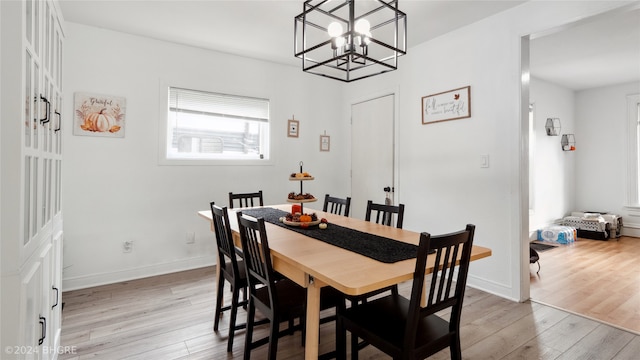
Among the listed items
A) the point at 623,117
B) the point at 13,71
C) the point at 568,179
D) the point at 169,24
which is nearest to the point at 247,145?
the point at 169,24

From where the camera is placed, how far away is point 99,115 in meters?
3.12

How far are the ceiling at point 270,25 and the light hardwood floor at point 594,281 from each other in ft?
7.42

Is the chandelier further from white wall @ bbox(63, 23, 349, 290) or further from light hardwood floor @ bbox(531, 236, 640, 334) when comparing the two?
light hardwood floor @ bbox(531, 236, 640, 334)

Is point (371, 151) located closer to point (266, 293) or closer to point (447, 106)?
point (447, 106)

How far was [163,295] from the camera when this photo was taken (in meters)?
2.89

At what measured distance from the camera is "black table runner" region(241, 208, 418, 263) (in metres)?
1.51

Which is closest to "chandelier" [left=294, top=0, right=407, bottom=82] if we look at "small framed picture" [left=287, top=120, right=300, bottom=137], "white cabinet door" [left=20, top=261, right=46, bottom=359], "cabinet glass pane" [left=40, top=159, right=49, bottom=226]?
"small framed picture" [left=287, top=120, right=300, bottom=137]

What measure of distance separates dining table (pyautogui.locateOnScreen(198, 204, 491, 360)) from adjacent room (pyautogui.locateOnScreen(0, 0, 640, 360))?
0.04ft

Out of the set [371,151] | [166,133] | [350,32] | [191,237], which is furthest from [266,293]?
[371,151]

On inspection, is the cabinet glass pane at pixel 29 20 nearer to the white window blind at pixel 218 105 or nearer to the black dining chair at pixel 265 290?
the black dining chair at pixel 265 290

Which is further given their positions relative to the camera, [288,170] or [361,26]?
[288,170]

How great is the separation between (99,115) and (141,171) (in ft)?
2.12

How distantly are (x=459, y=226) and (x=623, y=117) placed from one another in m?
4.42

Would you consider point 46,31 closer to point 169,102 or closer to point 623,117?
point 169,102
